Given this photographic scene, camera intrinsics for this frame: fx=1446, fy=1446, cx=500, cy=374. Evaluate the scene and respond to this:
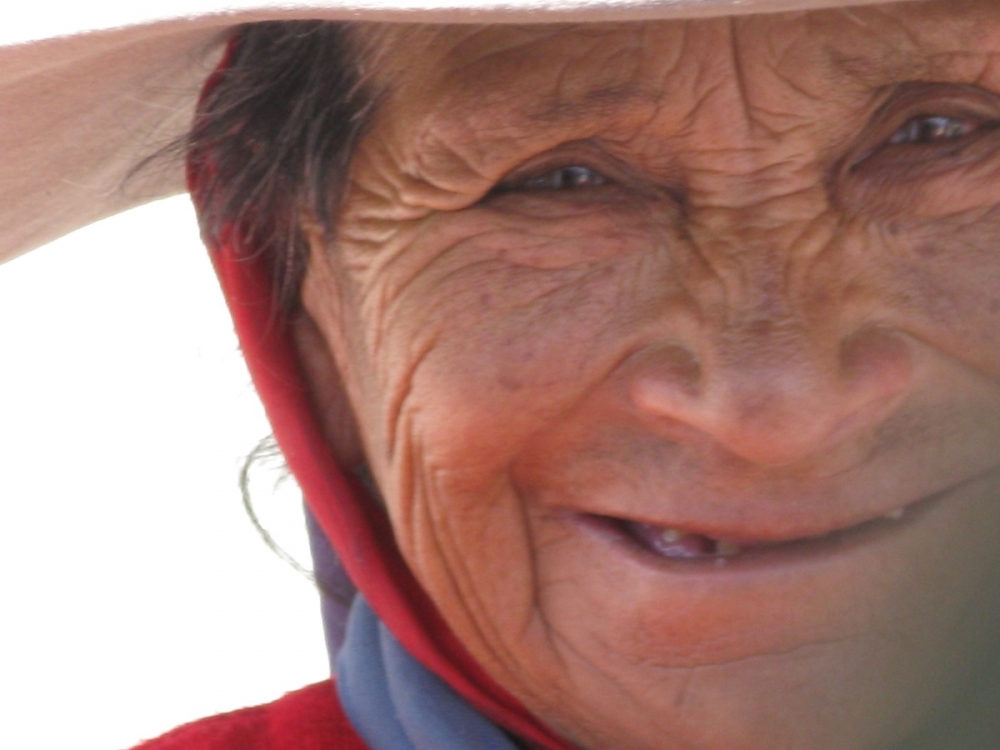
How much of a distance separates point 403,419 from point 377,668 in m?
0.49

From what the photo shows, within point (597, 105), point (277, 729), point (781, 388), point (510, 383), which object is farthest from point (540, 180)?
point (277, 729)

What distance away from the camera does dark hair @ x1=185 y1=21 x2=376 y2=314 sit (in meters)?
1.91

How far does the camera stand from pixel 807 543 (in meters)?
1.80

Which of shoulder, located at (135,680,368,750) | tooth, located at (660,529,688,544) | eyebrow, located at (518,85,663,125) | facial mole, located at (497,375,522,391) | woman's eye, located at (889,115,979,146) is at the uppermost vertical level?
eyebrow, located at (518,85,663,125)

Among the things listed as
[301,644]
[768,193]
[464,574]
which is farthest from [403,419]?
[301,644]

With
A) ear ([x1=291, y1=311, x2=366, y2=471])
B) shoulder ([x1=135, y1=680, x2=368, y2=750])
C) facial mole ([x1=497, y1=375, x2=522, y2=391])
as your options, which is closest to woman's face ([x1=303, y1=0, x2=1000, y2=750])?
facial mole ([x1=497, y1=375, x2=522, y2=391])

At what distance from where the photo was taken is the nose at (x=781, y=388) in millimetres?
1650

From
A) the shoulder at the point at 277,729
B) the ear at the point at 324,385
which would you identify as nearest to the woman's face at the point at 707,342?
the ear at the point at 324,385

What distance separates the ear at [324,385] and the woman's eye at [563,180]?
0.42m

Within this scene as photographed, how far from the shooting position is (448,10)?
1.44 metres

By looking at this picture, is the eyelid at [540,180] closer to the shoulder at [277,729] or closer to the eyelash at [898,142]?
the eyelash at [898,142]

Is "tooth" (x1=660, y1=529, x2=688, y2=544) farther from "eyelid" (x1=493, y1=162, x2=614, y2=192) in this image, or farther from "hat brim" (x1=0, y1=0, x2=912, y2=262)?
"hat brim" (x1=0, y1=0, x2=912, y2=262)

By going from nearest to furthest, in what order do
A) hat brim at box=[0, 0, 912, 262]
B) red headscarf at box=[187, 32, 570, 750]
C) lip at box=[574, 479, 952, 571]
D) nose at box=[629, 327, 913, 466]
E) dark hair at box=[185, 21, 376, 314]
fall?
hat brim at box=[0, 0, 912, 262]
nose at box=[629, 327, 913, 466]
lip at box=[574, 479, 952, 571]
dark hair at box=[185, 21, 376, 314]
red headscarf at box=[187, 32, 570, 750]

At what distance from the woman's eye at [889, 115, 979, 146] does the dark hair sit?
680 millimetres
